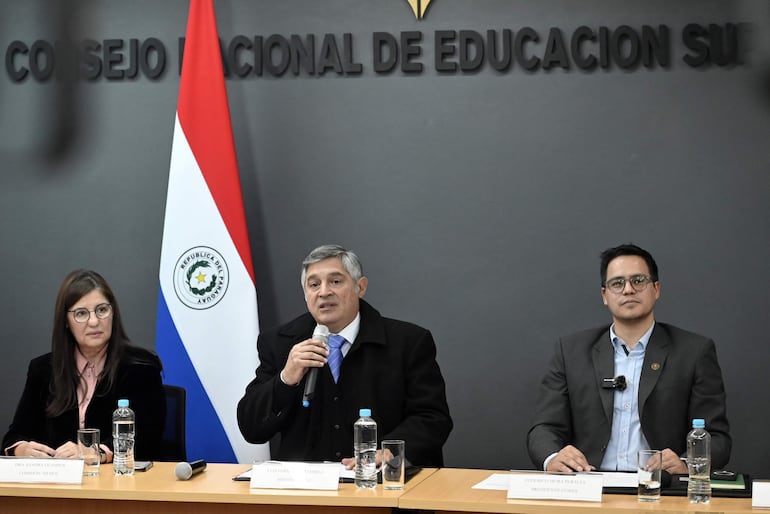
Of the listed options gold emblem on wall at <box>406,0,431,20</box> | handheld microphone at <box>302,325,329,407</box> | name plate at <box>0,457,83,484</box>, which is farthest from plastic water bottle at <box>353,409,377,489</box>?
gold emblem on wall at <box>406,0,431,20</box>

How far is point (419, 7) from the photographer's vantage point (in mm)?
4586

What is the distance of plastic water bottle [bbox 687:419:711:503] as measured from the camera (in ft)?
8.54

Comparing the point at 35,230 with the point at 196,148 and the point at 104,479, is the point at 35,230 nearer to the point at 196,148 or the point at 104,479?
the point at 196,148

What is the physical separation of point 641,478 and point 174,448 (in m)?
1.82

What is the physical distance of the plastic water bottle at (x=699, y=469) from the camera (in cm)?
260

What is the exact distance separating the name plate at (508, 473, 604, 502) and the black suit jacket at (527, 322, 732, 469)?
0.69 m

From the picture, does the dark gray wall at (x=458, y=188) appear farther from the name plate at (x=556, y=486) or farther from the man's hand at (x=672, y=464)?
the name plate at (x=556, y=486)

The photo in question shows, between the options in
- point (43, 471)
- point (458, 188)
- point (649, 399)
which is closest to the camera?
point (43, 471)

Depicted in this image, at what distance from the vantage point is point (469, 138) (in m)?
4.58

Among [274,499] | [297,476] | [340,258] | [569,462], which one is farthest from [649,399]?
[274,499]

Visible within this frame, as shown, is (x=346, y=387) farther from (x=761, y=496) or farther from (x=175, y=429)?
(x=761, y=496)

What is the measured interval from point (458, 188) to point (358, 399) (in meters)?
1.41

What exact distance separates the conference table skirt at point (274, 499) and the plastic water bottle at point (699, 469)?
0.10 feet

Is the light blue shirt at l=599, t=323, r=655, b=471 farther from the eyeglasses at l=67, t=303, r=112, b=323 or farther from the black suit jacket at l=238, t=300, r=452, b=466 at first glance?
the eyeglasses at l=67, t=303, r=112, b=323
